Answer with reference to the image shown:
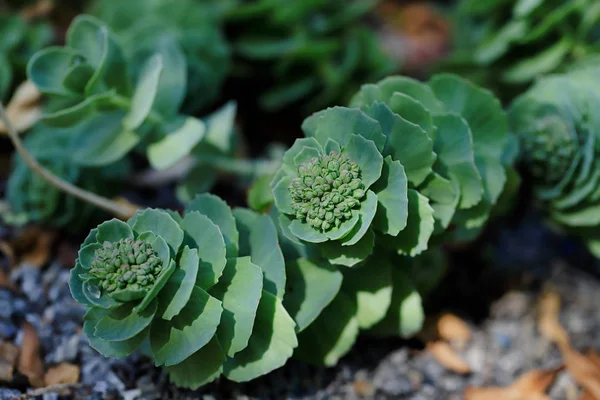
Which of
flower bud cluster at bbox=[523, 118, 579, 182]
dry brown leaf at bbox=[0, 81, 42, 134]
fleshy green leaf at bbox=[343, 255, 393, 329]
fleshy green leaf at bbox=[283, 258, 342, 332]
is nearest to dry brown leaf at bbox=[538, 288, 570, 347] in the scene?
flower bud cluster at bbox=[523, 118, 579, 182]

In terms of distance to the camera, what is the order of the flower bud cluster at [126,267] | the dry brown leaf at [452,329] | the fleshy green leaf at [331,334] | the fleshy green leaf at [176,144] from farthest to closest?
the dry brown leaf at [452,329], the fleshy green leaf at [176,144], the fleshy green leaf at [331,334], the flower bud cluster at [126,267]

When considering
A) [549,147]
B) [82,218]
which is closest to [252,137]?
[82,218]

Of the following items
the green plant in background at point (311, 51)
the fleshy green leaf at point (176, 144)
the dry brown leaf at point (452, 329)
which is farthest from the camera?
the green plant in background at point (311, 51)

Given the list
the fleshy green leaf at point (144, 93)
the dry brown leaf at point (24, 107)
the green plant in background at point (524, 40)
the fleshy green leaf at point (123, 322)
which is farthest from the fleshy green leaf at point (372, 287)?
the dry brown leaf at point (24, 107)

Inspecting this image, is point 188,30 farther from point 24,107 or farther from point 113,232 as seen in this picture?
point 113,232

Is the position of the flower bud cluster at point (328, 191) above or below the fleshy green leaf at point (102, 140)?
above

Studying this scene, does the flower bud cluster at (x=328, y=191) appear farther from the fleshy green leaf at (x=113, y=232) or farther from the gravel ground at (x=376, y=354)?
the gravel ground at (x=376, y=354)

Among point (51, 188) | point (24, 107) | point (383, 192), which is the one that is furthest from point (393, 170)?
point (24, 107)

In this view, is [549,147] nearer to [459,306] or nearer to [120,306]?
[459,306]
